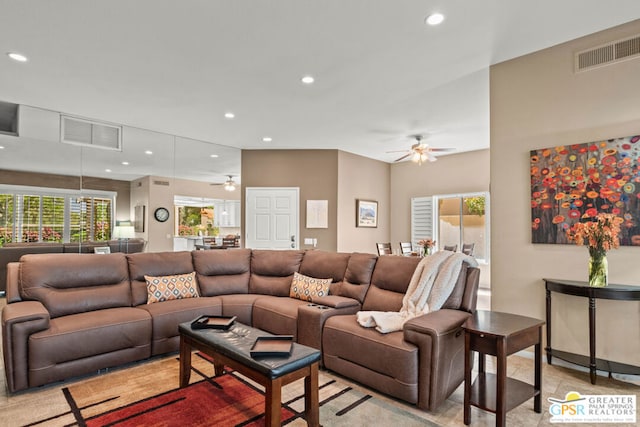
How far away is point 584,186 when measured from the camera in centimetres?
308

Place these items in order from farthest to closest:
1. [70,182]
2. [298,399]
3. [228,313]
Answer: [70,182], [228,313], [298,399]

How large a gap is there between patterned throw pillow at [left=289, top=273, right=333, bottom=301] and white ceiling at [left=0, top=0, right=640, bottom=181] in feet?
7.49

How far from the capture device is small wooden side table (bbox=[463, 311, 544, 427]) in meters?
2.01

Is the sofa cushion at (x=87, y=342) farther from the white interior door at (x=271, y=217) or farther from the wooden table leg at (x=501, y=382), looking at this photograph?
the white interior door at (x=271, y=217)

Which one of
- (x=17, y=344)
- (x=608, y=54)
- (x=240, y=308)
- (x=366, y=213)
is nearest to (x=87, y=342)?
(x=17, y=344)

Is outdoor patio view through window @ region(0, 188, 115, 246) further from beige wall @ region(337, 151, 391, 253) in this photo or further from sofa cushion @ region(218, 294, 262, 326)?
beige wall @ region(337, 151, 391, 253)

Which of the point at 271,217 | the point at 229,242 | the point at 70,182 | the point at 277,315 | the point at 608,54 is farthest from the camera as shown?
the point at 271,217

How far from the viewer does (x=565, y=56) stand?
127 inches

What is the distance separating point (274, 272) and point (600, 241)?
3.32 metres

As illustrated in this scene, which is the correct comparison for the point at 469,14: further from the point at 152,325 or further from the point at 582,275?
the point at 152,325

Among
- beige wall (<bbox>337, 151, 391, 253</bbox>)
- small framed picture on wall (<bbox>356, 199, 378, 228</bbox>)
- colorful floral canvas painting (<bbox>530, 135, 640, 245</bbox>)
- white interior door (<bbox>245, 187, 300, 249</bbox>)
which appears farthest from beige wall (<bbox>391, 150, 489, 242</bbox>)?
colorful floral canvas painting (<bbox>530, 135, 640, 245</bbox>)

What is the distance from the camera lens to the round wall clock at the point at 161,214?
19.9 feet

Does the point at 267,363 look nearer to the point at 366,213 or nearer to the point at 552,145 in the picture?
the point at 552,145

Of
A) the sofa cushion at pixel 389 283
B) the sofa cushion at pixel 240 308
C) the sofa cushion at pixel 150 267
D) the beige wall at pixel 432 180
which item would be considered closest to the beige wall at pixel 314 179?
the beige wall at pixel 432 180
